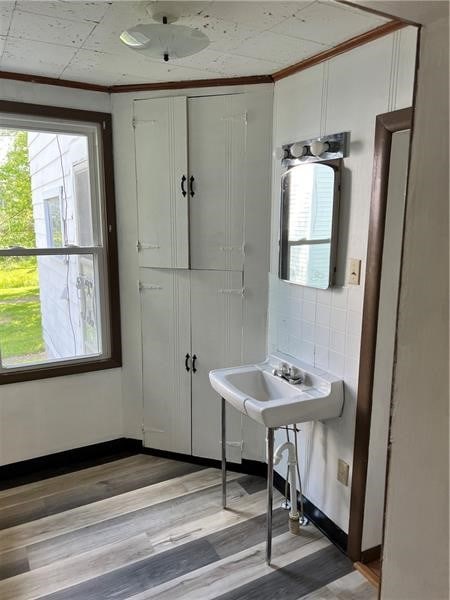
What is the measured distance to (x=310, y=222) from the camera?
216 cm

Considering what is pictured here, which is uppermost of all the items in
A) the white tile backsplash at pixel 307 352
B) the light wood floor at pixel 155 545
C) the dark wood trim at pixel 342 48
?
the dark wood trim at pixel 342 48

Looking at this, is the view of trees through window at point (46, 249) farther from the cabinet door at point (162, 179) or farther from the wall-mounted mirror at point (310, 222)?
the wall-mounted mirror at point (310, 222)

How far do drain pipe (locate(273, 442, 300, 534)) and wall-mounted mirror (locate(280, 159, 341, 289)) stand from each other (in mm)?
830

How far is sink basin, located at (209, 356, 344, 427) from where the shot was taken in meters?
1.94

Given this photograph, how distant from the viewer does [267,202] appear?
250cm

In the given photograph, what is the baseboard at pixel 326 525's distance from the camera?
2135 millimetres

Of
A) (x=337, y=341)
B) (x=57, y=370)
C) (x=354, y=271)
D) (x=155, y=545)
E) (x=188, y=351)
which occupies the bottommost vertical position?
(x=155, y=545)

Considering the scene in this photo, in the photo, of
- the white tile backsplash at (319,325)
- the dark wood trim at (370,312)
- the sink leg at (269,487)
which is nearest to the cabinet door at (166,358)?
the white tile backsplash at (319,325)

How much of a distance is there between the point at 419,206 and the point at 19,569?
2.35 meters

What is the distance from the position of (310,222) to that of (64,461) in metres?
2.19

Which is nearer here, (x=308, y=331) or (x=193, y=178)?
(x=308, y=331)

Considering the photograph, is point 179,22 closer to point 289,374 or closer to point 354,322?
point 354,322

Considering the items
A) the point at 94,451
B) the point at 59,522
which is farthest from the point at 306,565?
the point at 94,451

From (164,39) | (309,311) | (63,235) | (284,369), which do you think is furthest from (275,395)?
(164,39)
